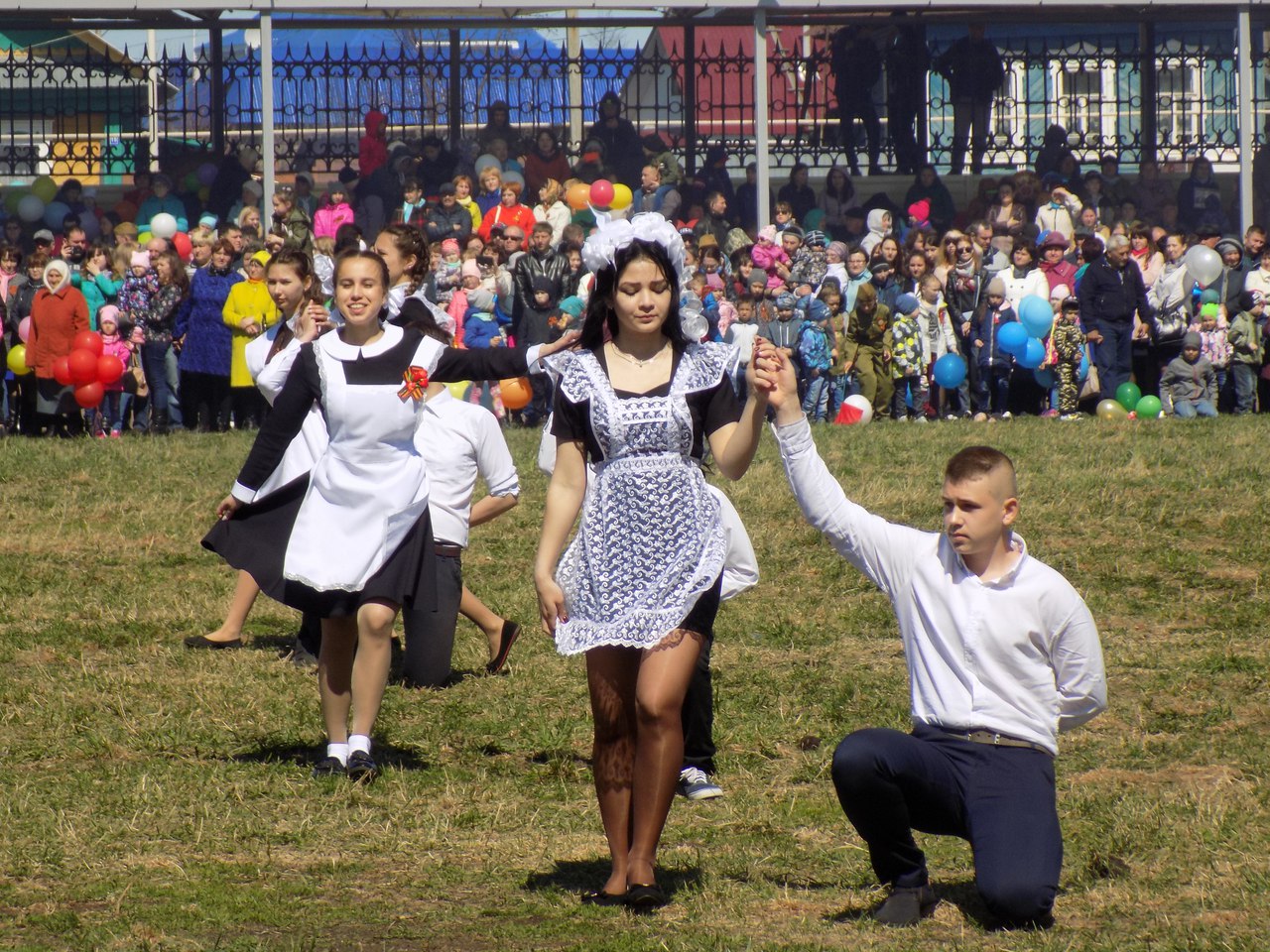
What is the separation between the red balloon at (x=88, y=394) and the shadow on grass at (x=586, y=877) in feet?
35.9

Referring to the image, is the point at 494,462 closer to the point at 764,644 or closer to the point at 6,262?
→ the point at 764,644

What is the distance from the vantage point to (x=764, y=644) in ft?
26.9

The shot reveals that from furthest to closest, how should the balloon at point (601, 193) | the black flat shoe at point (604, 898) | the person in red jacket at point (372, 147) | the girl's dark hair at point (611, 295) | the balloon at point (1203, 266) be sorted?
the person in red jacket at point (372, 147) → the balloon at point (601, 193) → the balloon at point (1203, 266) → the girl's dark hair at point (611, 295) → the black flat shoe at point (604, 898)

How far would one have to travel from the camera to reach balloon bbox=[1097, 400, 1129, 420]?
16.2 metres

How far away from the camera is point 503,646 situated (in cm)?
780

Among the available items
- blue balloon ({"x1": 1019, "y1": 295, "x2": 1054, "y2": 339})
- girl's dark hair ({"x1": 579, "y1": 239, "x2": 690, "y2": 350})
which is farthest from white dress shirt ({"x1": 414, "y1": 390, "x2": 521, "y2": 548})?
blue balloon ({"x1": 1019, "y1": 295, "x2": 1054, "y2": 339})

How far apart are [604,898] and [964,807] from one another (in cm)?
98

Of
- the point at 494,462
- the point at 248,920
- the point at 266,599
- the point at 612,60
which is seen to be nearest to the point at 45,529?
the point at 266,599

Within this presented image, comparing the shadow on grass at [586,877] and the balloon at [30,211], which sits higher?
the balloon at [30,211]

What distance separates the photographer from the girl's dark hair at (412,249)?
6887mm

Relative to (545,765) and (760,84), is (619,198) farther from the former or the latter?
(545,765)

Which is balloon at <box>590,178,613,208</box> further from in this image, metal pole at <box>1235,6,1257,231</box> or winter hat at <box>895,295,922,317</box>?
metal pole at <box>1235,6,1257,231</box>

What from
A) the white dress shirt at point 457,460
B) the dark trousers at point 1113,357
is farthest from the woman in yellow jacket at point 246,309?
the dark trousers at point 1113,357

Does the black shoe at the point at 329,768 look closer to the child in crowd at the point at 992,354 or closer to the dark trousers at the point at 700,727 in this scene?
the dark trousers at the point at 700,727
